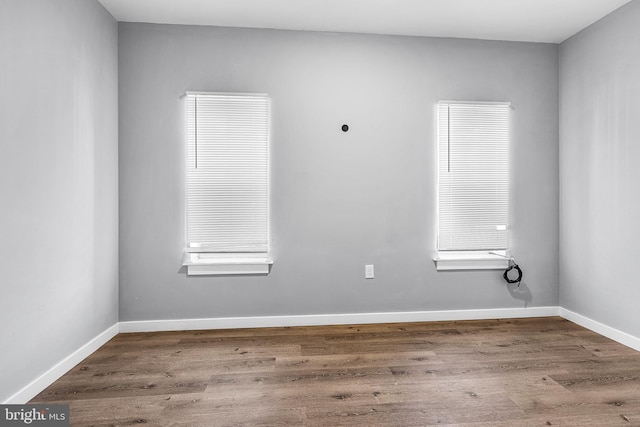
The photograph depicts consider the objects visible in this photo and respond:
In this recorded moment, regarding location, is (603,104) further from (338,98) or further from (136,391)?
(136,391)

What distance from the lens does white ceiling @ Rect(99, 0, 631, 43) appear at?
278 centimetres

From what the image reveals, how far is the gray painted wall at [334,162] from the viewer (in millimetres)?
3092

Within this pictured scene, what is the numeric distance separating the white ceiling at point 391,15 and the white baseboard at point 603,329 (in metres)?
2.57

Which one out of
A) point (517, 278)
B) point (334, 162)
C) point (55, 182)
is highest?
point (334, 162)

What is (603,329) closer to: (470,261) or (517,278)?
(517,278)

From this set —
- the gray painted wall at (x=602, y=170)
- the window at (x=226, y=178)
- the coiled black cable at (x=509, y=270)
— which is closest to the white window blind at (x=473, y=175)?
the coiled black cable at (x=509, y=270)

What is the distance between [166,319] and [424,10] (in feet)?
11.1

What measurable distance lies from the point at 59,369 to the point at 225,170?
180 cm

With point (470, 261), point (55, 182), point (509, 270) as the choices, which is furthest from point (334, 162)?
point (55, 182)

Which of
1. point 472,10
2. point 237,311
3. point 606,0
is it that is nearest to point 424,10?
point 472,10

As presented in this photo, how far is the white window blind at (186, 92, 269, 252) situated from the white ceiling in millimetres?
635

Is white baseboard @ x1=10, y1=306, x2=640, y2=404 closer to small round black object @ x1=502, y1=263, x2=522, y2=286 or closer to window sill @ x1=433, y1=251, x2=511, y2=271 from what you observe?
small round black object @ x1=502, y1=263, x2=522, y2=286

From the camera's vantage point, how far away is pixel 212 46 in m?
3.13

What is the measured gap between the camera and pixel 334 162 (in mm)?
3240
